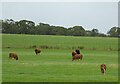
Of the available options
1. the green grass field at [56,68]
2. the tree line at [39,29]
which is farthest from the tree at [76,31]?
the green grass field at [56,68]

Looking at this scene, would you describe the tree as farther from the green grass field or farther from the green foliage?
the green grass field

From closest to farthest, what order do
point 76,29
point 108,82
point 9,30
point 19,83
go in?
point 19,83
point 108,82
point 9,30
point 76,29

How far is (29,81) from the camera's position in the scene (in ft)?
57.3

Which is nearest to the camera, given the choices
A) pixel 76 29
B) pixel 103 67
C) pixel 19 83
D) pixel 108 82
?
pixel 19 83

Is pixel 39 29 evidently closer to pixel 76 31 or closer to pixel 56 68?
pixel 76 31

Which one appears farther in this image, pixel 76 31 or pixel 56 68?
pixel 76 31

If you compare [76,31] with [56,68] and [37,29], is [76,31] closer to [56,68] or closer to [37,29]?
[37,29]

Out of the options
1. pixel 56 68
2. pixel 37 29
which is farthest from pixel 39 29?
pixel 56 68

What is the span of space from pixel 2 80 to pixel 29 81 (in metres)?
1.21

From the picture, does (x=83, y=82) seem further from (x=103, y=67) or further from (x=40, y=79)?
(x=103, y=67)

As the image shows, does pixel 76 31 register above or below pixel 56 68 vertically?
above

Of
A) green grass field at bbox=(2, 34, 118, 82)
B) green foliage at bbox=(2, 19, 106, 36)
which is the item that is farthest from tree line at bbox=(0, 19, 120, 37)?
green grass field at bbox=(2, 34, 118, 82)

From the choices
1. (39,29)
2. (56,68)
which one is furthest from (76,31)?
(56,68)

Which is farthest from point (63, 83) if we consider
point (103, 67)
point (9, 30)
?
point (9, 30)
